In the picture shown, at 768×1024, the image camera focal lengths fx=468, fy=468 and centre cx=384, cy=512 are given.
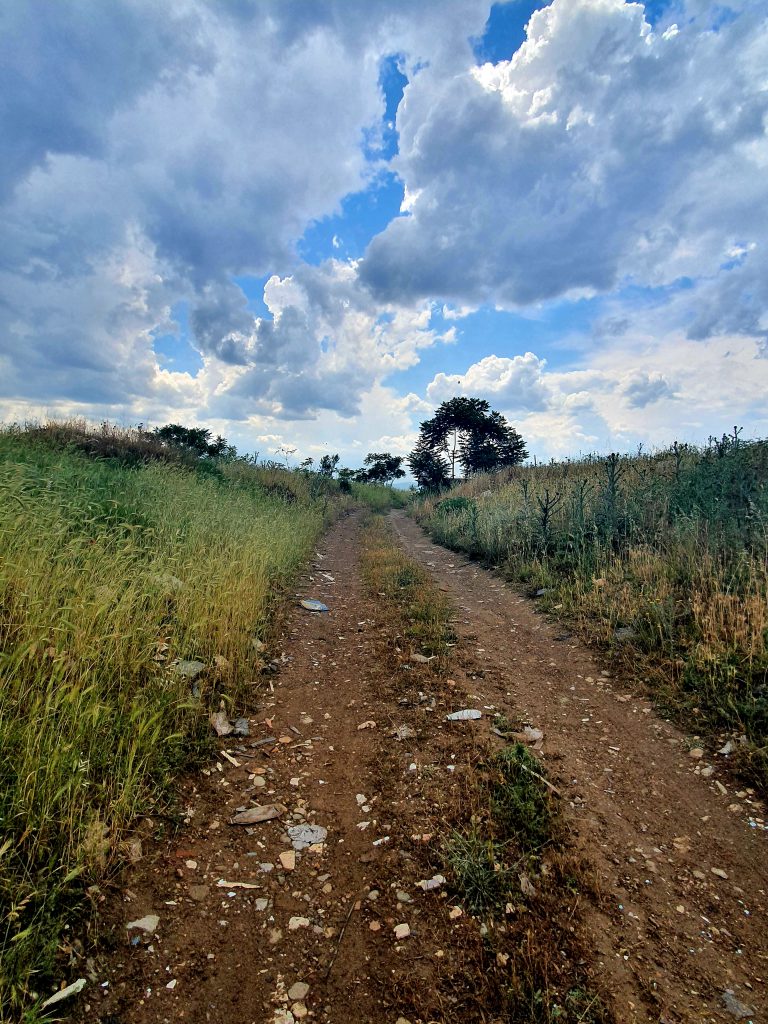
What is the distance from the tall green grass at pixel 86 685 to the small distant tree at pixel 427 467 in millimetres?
35126

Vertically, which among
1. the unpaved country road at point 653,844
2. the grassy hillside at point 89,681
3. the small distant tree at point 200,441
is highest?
the small distant tree at point 200,441

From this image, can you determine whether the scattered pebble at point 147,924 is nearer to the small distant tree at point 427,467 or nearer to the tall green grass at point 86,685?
the tall green grass at point 86,685

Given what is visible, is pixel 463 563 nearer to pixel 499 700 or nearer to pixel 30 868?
pixel 499 700

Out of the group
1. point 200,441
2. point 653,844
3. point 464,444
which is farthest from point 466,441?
point 653,844

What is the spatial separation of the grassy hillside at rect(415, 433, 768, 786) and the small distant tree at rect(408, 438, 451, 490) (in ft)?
96.2

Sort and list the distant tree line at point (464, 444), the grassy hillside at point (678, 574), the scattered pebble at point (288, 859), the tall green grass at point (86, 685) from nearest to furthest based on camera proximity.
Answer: the tall green grass at point (86, 685) → the scattered pebble at point (288, 859) → the grassy hillside at point (678, 574) → the distant tree line at point (464, 444)

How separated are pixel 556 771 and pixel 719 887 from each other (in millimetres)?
1024

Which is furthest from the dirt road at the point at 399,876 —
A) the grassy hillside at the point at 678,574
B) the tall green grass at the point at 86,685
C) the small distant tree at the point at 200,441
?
the small distant tree at the point at 200,441

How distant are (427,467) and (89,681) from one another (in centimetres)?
4059

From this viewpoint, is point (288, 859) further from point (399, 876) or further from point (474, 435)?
point (474, 435)

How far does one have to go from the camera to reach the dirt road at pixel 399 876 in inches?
76.9

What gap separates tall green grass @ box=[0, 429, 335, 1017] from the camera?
7.12ft

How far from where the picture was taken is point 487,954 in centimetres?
208

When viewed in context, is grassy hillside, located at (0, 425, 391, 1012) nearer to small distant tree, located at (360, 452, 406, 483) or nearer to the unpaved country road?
the unpaved country road
